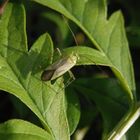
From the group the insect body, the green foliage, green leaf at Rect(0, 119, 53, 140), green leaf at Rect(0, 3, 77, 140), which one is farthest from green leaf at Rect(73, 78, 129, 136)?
green leaf at Rect(0, 119, 53, 140)

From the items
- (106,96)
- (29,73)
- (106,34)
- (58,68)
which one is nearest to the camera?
(29,73)

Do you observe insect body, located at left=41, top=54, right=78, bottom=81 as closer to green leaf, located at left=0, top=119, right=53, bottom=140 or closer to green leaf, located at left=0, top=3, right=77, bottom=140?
green leaf, located at left=0, top=3, right=77, bottom=140

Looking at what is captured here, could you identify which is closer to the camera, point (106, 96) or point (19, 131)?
point (19, 131)

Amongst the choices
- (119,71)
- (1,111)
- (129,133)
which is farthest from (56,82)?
(1,111)

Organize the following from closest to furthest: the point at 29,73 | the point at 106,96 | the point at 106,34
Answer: the point at 29,73, the point at 106,34, the point at 106,96

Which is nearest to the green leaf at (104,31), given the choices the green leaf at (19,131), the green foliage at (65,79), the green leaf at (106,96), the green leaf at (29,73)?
the green foliage at (65,79)

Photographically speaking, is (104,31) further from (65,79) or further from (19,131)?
(19,131)

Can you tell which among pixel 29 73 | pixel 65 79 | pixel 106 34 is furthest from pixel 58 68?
pixel 106 34
